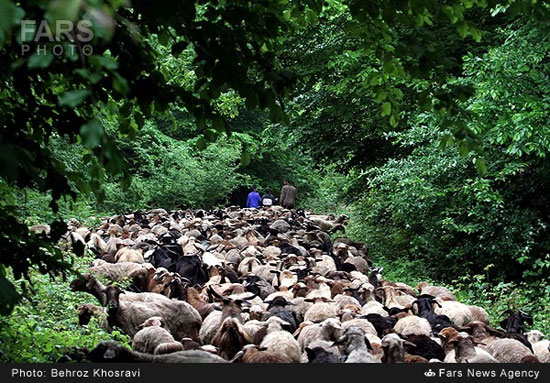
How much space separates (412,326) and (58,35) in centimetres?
684

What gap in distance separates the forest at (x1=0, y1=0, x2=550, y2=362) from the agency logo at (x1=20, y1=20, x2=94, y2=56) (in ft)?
0.04

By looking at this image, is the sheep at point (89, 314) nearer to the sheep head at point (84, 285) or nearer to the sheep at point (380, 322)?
the sheep head at point (84, 285)

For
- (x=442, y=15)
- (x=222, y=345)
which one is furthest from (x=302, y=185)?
(x=442, y=15)

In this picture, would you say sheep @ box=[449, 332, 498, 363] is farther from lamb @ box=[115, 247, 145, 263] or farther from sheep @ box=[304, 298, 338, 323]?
lamb @ box=[115, 247, 145, 263]

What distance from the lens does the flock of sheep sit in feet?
23.8

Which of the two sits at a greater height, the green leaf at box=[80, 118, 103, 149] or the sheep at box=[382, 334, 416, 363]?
the green leaf at box=[80, 118, 103, 149]

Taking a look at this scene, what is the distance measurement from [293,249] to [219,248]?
1.73 m

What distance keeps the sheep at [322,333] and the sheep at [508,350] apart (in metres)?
1.76

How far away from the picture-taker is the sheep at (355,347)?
6902mm

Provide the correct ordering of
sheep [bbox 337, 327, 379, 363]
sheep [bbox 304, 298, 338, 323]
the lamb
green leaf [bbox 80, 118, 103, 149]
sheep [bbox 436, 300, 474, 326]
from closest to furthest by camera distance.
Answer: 1. green leaf [bbox 80, 118, 103, 149]
2. sheep [bbox 337, 327, 379, 363]
3. sheep [bbox 304, 298, 338, 323]
4. sheep [bbox 436, 300, 474, 326]
5. the lamb

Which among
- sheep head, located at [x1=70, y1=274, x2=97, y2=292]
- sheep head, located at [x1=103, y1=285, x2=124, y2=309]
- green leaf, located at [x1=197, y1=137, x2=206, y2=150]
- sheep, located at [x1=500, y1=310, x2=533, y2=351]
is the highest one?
green leaf, located at [x1=197, y1=137, x2=206, y2=150]

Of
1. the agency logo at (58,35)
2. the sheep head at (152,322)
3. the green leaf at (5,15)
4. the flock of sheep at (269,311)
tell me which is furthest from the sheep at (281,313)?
the green leaf at (5,15)

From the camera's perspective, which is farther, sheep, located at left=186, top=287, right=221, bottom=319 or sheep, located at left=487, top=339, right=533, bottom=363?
sheep, located at left=186, top=287, right=221, bottom=319

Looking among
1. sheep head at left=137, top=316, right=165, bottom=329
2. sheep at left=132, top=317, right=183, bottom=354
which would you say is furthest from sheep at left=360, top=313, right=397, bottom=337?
sheep at left=132, top=317, right=183, bottom=354
